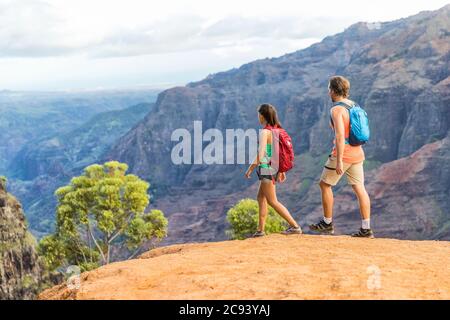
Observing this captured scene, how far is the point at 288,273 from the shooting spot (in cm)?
922

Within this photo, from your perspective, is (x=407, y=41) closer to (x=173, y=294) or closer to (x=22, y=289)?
(x=22, y=289)

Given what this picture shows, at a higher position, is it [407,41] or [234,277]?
[407,41]

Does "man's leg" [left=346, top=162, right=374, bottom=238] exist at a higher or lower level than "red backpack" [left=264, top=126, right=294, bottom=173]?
lower

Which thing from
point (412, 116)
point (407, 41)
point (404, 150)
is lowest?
point (404, 150)

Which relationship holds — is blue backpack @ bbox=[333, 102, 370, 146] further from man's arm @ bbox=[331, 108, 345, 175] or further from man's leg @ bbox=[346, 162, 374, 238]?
man's leg @ bbox=[346, 162, 374, 238]

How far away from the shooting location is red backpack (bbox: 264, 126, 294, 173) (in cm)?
1229

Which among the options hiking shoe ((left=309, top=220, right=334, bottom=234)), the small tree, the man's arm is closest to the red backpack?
the man's arm

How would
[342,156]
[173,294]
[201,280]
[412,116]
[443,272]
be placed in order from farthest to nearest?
[412,116]
[342,156]
[443,272]
[201,280]
[173,294]

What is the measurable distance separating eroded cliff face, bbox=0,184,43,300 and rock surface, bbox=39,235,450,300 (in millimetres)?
45449

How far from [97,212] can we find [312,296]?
2640cm

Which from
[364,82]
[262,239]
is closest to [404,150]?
[364,82]

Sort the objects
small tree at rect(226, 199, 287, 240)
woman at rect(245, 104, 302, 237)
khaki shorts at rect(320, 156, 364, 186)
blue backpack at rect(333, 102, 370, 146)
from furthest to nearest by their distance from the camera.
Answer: small tree at rect(226, 199, 287, 240) → woman at rect(245, 104, 302, 237) → khaki shorts at rect(320, 156, 364, 186) → blue backpack at rect(333, 102, 370, 146)

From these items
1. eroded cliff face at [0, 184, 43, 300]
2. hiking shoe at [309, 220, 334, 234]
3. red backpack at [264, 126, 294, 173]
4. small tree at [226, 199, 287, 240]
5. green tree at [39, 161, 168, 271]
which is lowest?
eroded cliff face at [0, 184, 43, 300]
